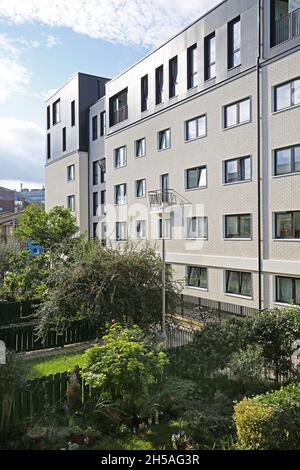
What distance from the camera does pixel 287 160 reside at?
1562cm

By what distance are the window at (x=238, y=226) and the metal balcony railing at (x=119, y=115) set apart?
473 inches

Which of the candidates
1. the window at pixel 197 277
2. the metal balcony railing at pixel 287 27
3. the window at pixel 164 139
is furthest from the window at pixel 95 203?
the metal balcony railing at pixel 287 27

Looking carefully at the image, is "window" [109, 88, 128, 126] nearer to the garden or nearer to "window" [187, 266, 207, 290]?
"window" [187, 266, 207, 290]

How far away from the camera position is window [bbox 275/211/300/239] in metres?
15.3

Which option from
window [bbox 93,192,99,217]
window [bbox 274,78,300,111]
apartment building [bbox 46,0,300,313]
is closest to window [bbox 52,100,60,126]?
window [bbox 93,192,99,217]

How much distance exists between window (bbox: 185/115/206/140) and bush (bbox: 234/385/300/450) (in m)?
15.4

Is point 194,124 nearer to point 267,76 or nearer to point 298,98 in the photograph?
point 267,76

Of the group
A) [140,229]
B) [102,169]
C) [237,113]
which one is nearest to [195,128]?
[237,113]

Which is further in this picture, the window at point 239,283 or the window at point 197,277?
the window at point 197,277

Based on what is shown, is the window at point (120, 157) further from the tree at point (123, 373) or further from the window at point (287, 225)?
the tree at point (123, 373)

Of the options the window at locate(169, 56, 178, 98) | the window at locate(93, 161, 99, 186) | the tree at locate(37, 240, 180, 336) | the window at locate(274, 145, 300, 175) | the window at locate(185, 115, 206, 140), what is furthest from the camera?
the window at locate(93, 161, 99, 186)

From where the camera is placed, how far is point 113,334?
8742mm

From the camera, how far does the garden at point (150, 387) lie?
6.41 m

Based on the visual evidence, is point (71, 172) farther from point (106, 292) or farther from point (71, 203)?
point (106, 292)
